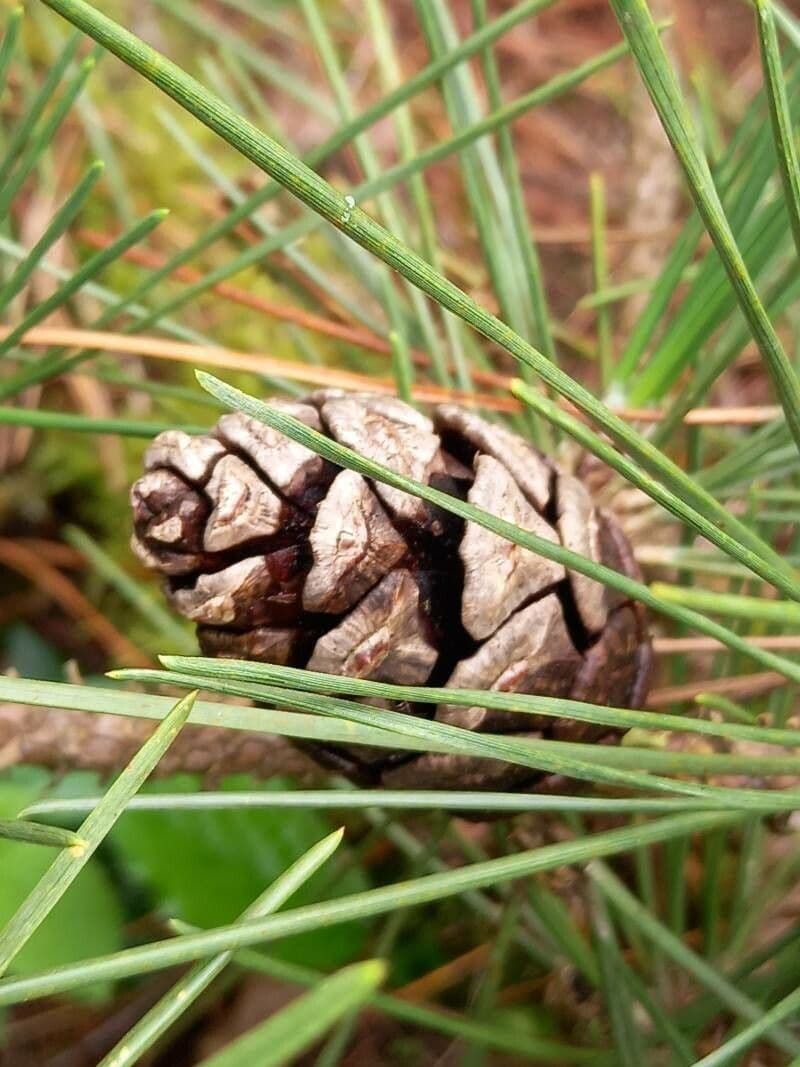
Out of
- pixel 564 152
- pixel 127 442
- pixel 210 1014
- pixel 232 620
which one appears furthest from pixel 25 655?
pixel 564 152

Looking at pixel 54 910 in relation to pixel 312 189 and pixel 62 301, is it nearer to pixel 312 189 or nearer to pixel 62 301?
pixel 62 301

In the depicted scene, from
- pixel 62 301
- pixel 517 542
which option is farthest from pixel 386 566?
pixel 62 301

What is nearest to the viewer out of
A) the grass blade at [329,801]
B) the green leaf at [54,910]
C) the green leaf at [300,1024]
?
the green leaf at [300,1024]

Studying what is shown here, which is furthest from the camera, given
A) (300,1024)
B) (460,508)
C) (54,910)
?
(54,910)

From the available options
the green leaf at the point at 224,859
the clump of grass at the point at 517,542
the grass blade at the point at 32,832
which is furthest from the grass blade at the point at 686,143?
the green leaf at the point at 224,859

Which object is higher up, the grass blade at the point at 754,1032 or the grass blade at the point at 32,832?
the grass blade at the point at 32,832

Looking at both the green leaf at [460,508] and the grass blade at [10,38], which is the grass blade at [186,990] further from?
the grass blade at [10,38]
